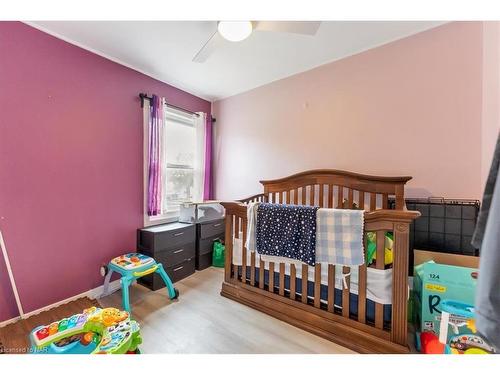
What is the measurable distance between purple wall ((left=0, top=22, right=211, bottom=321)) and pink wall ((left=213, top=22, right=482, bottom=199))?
5.28 feet

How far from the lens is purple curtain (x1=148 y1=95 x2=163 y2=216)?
2443 mm

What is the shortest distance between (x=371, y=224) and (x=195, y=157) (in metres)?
2.46

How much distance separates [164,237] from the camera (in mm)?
2258

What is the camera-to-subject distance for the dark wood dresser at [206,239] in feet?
8.70

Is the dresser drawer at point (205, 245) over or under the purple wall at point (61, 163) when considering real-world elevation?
under

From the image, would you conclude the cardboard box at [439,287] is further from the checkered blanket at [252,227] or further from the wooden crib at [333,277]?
the checkered blanket at [252,227]

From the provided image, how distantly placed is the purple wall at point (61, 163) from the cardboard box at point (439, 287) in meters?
2.66

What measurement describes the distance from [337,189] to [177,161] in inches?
81.5

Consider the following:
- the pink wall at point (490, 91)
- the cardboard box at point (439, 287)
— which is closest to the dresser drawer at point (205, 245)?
the cardboard box at point (439, 287)

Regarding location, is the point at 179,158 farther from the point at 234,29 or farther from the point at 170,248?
the point at 234,29

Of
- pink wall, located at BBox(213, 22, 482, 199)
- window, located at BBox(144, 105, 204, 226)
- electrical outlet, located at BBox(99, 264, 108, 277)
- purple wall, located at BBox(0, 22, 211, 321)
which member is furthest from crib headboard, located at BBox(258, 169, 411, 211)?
electrical outlet, located at BBox(99, 264, 108, 277)

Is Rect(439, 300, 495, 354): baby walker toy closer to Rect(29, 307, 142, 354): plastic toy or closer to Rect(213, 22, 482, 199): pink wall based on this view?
Rect(213, 22, 482, 199): pink wall
